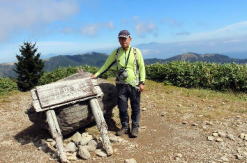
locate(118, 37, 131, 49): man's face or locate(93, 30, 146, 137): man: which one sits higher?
locate(118, 37, 131, 49): man's face

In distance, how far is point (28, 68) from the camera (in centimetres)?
2772

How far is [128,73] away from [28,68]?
757 inches

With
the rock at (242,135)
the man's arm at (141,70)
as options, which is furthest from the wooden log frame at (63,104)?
the rock at (242,135)

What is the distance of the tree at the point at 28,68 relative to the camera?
2709 centimetres

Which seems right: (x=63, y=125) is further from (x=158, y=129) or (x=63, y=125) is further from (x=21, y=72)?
(x=21, y=72)

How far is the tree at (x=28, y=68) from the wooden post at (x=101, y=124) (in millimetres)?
17894

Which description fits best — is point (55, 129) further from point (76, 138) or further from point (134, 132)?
point (134, 132)

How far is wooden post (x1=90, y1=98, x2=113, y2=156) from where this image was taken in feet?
31.8

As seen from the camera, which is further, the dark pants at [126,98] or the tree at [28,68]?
the tree at [28,68]

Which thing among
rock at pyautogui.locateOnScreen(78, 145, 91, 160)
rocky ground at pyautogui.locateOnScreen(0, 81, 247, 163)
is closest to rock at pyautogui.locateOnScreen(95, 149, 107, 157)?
rocky ground at pyautogui.locateOnScreen(0, 81, 247, 163)

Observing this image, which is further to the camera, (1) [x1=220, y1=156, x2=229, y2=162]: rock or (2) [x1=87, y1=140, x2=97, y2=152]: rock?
(2) [x1=87, y1=140, x2=97, y2=152]: rock

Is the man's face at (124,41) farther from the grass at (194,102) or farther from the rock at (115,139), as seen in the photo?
the grass at (194,102)

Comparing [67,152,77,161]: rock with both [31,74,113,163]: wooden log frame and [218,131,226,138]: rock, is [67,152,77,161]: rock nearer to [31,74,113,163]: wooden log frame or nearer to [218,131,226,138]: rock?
[31,74,113,163]: wooden log frame

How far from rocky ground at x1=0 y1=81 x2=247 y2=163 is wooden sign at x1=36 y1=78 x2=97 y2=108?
4.96 feet
